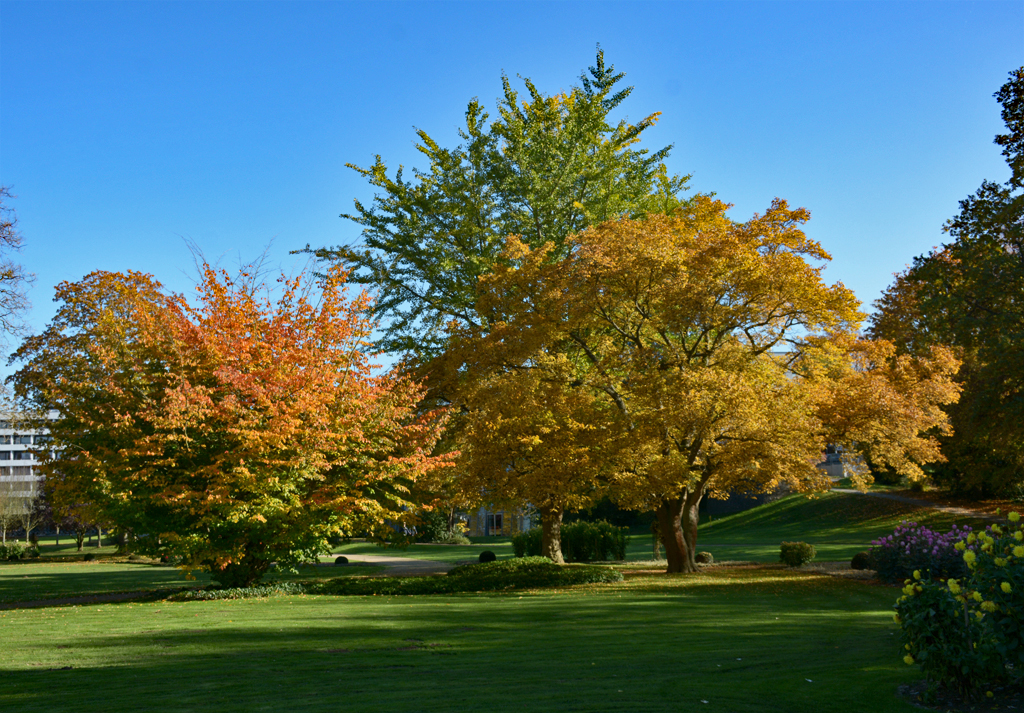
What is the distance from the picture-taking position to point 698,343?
20.8 meters

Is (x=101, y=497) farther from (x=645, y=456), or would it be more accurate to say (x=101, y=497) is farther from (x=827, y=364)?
(x=827, y=364)

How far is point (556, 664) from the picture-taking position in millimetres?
8688

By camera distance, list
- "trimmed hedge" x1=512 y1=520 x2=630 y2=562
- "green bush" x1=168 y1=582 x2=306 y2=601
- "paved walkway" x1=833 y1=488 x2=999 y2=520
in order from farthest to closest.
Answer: "paved walkway" x1=833 y1=488 x2=999 y2=520 < "trimmed hedge" x1=512 y1=520 x2=630 y2=562 < "green bush" x1=168 y1=582 x2=306 y2=601

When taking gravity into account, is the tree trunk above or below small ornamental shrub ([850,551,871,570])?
above

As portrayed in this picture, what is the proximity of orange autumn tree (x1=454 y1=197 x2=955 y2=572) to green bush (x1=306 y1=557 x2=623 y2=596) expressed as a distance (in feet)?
8.39

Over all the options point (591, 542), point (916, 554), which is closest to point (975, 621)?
point (916, 554)

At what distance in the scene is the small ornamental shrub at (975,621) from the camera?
622cm

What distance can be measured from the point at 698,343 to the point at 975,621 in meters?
14.6

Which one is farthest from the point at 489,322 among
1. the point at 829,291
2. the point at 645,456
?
the point at 829,291

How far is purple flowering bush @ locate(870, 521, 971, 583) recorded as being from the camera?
15.9 meters

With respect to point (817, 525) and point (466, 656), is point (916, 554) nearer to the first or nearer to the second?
point (466, 656)

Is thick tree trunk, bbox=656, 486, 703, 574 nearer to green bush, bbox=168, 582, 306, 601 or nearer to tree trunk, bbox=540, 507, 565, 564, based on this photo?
tree trunk, bbox=540, 507, 565, 564

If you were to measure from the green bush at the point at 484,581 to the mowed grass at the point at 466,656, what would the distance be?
3.82 m

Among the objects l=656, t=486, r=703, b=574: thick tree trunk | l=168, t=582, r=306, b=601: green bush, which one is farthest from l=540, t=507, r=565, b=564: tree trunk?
l=168, t=582, r=306, b=601: green bush
